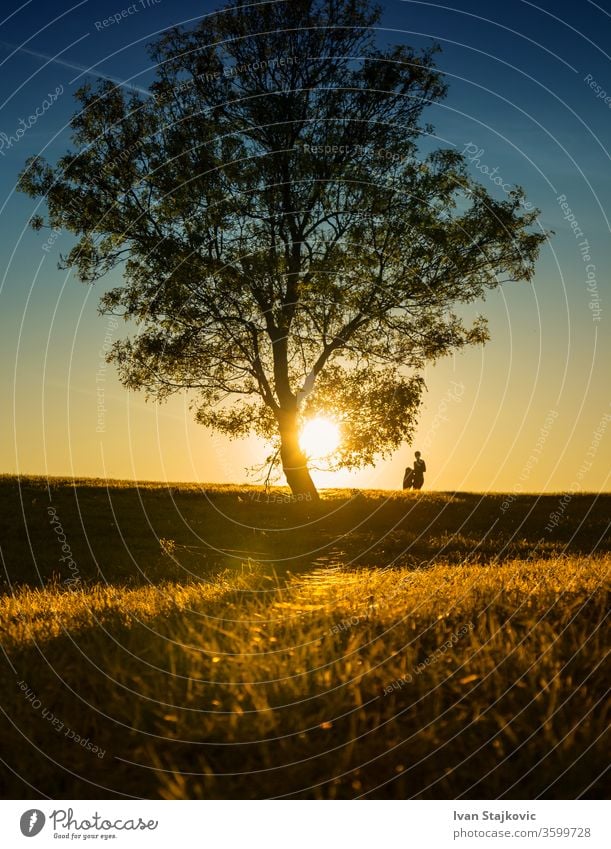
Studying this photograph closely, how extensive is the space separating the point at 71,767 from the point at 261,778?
148 cm

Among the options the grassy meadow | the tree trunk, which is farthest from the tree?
the grassy meadow

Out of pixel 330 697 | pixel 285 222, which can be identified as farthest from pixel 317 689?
pixel 285 222

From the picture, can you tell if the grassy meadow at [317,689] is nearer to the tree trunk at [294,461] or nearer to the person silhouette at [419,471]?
the tree trunk at [294,461]

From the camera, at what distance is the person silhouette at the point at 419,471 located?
124 ft

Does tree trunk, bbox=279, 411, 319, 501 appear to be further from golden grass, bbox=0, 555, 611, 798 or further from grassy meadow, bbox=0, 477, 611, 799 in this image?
golden grass, bbox=0, 555, 611, 798

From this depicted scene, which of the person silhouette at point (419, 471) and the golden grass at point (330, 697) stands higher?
the person silhouette at point (419, 471)

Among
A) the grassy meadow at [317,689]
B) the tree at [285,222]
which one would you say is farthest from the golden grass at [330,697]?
the tree at [285,222]

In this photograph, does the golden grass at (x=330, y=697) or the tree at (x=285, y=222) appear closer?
the golden grass at (x=330, y=697)

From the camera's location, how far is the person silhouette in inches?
1487

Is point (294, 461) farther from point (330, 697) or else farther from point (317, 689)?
point (330, 697)

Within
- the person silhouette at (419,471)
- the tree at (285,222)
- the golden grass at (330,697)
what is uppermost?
the tree at (285,222)

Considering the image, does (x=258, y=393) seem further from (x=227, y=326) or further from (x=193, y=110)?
(x=193, y=110)

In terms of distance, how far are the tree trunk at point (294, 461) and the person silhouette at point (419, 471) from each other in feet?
27.6

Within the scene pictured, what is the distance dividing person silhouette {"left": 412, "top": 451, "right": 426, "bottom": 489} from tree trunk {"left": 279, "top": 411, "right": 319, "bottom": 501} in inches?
331
